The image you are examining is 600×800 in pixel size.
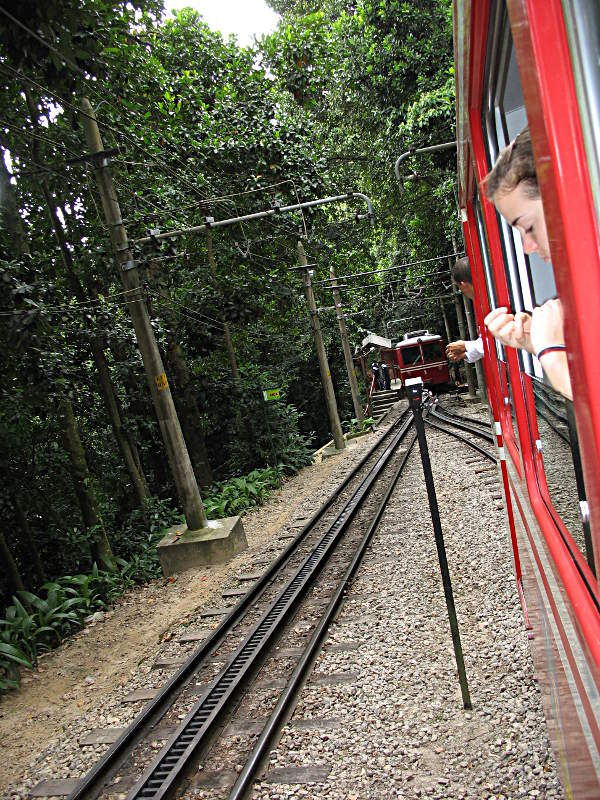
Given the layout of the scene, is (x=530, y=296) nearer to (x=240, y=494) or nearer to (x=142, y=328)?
(x=142, y=328)

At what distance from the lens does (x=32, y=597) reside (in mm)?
8391

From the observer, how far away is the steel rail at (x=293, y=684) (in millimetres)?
3748

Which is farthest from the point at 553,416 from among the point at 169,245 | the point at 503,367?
the point at 169,245

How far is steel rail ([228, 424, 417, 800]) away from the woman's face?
3.62 m

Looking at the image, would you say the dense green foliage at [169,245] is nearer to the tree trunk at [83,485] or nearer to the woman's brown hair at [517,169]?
the tree trunk at [83,485]

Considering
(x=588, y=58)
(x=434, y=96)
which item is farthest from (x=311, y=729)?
(x=434, y=96)

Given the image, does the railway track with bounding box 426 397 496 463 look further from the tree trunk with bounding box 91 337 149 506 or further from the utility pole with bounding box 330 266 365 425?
the tree trunk with bounding box 91 337 149 506

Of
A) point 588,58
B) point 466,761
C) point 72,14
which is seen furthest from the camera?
point 72,14

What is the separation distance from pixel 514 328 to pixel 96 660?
23.2 ft

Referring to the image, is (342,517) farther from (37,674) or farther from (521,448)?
(521,448)

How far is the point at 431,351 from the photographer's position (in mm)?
27203

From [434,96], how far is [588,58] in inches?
552

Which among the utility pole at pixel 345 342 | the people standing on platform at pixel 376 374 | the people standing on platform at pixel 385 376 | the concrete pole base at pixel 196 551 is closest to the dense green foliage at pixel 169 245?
the concrete pole base at pixel 196 551

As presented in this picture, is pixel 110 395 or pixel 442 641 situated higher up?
pixel 110 395
